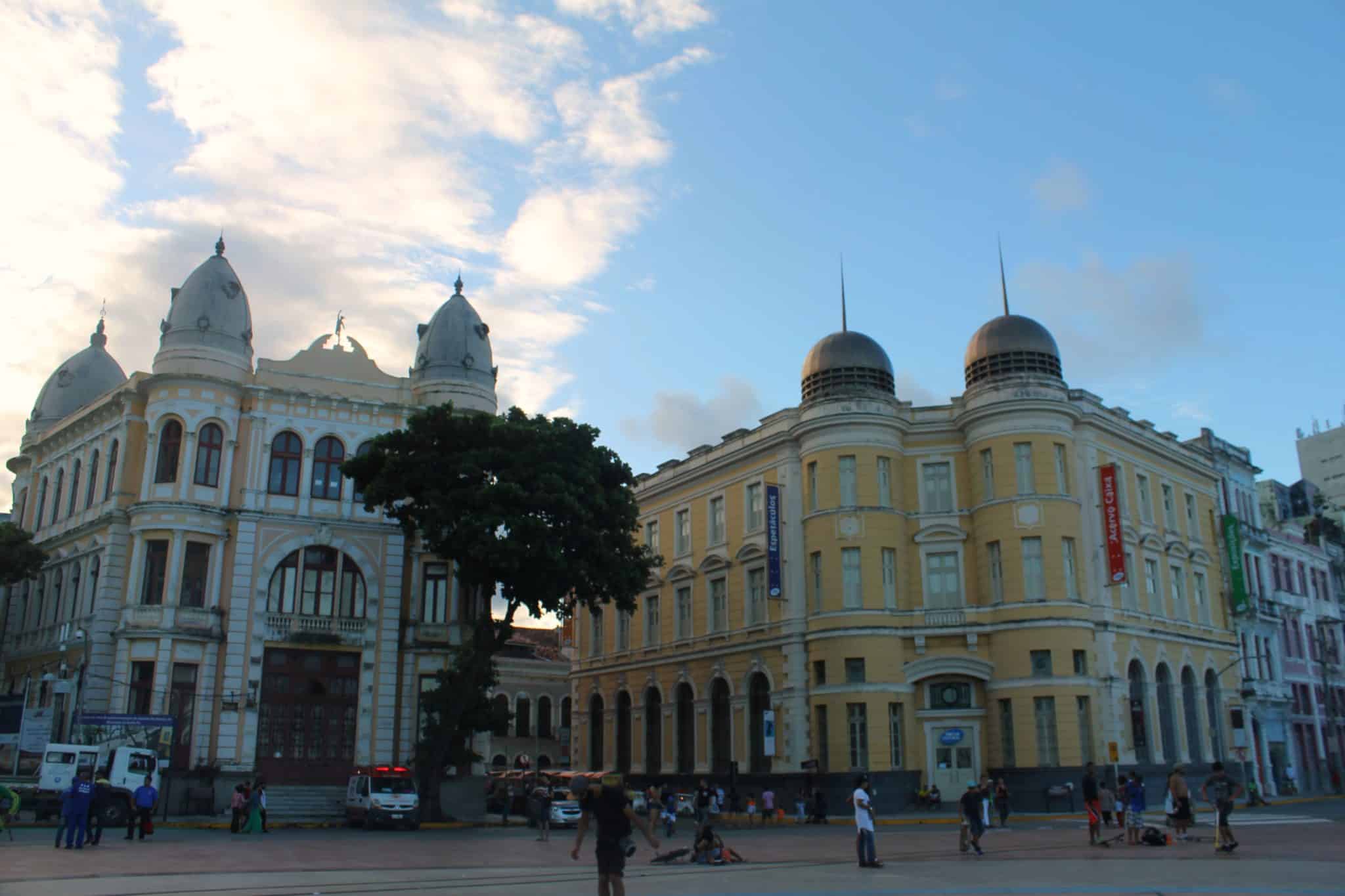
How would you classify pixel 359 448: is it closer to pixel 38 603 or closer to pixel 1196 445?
pixel 38 603

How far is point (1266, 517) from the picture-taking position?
237 feet

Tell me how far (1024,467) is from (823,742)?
43.9 ft

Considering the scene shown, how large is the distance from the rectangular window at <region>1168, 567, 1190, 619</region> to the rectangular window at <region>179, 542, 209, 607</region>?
130ft

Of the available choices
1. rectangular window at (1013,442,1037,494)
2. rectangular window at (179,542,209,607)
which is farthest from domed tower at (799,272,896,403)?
rectangular window at (179,542,209,607)

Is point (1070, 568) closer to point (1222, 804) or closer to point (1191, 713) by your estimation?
point (1191, 713)

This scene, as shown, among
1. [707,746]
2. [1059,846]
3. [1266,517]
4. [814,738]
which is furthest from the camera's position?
[1266,517]

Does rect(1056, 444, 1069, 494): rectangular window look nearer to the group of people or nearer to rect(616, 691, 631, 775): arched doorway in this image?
rect(616, 691, 631, 775): arched doorway

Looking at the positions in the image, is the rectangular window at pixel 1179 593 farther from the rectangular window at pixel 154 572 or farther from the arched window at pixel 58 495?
the arched window at pixel 58 495

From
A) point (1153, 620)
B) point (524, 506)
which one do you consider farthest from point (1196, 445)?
point (524, 506)

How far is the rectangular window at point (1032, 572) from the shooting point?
4469 cm

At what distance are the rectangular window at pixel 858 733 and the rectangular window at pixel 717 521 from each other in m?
11.7

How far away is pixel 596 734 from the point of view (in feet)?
206

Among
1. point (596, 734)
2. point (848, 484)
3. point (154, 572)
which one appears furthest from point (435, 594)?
point (596, 734)

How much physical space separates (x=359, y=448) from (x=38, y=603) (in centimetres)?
1571
